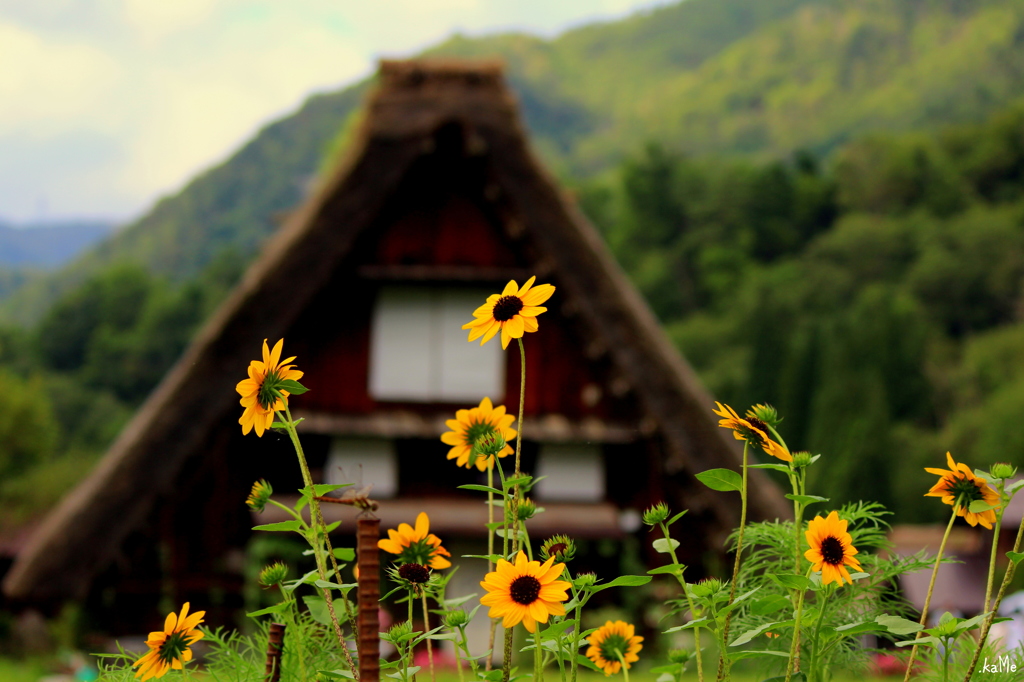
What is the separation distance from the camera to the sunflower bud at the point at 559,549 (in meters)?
0.87

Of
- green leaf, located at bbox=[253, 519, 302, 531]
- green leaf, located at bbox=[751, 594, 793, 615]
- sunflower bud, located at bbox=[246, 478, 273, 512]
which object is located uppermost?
sunflower bud, located at bbox=[246, 478, 273, 512]

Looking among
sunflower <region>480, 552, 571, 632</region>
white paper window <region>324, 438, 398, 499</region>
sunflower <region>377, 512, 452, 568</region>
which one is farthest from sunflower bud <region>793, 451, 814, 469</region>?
white paper window <region>324, 438, 398, 499</region>

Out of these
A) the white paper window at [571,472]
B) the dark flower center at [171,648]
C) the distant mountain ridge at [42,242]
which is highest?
the distant mountain ridge at [42,242]

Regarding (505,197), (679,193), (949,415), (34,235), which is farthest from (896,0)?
(505,197)

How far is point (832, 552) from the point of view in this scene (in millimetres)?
827

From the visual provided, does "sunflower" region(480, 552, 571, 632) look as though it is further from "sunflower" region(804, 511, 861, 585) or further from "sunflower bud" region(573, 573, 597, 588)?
"sunflower" region(804, 511, 861, 585)

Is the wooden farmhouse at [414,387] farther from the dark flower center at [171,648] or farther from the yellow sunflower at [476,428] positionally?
the dark flower center at [171,648]

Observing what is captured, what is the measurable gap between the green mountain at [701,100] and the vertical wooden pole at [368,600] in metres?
54.8

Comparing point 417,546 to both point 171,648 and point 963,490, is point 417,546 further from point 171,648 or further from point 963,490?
point 963,490

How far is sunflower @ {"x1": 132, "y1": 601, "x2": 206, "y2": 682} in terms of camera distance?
0.86m

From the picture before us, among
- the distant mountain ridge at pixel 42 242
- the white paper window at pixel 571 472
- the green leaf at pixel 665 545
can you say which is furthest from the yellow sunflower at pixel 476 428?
the distant mountain ridge at pixel 42 242

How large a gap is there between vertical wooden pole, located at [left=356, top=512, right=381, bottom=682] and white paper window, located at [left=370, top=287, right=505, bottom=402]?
5279 millimetres

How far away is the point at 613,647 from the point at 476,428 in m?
0.25

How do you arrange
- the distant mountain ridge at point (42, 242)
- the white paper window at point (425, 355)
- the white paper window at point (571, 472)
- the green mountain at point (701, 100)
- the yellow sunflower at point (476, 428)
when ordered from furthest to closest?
1. the distant mountain ridge at point (42, 242)
2. the green mountain at point (701, 100)
3. the white paper window at point (425, 355)
4. the white paper window at point (571, 472)
5. the yellow sunflower at point (476, 428)
